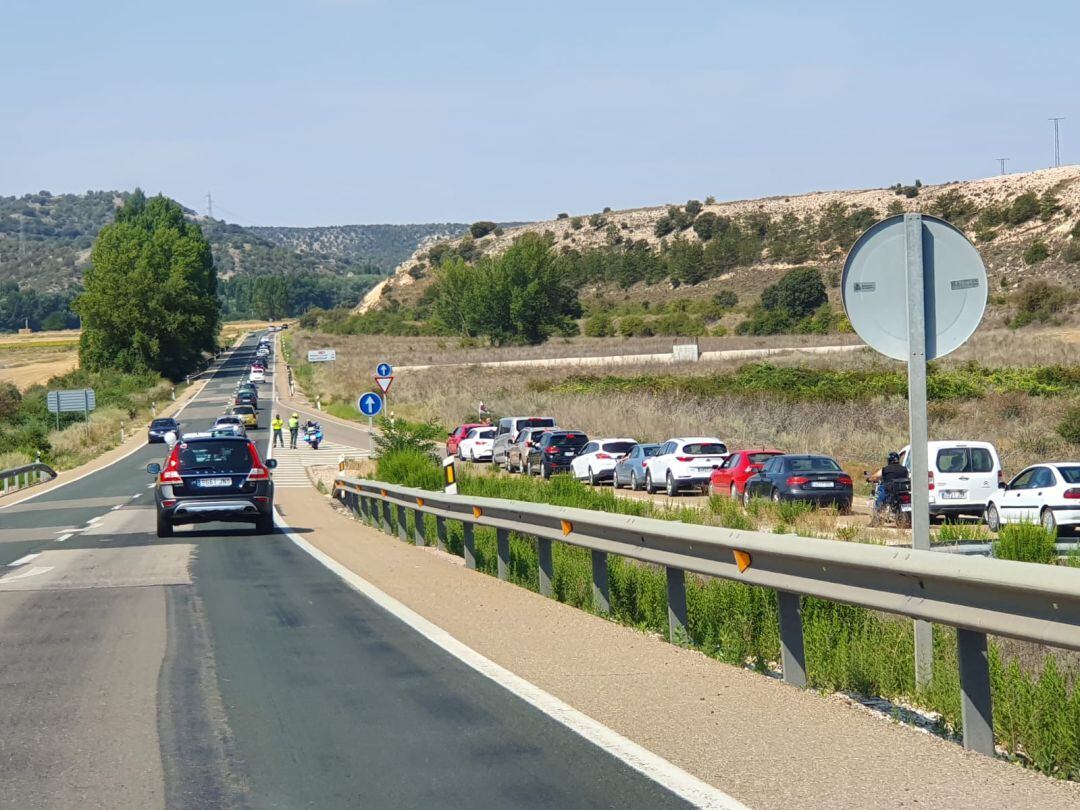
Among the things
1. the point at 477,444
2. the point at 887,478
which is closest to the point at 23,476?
the point at 477,444

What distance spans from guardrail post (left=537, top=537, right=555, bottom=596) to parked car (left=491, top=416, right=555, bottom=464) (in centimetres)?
3469

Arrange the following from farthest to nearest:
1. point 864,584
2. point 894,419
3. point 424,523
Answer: point 894,419 < point 424,523 < point 864,584

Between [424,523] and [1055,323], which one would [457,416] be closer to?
[1055,323]

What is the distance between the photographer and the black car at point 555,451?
43.3 metres

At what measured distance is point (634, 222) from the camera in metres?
185

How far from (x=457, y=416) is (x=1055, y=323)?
3550 centimetres

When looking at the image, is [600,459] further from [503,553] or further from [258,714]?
[258,714]

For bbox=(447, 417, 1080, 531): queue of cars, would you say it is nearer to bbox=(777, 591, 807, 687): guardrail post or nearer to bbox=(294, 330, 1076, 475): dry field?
bbox=(294, 330, 1076, 475): dry field

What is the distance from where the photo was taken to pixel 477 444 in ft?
174

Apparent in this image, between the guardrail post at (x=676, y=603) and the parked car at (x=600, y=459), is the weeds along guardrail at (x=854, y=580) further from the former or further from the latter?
the parked car at (x=600, y=459)

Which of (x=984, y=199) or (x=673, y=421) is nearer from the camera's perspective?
(x=673, y=421)

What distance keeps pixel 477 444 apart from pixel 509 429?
3.40 m

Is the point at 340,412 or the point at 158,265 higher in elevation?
the point at 158,265

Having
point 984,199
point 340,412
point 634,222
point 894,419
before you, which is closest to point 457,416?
point 340,412
